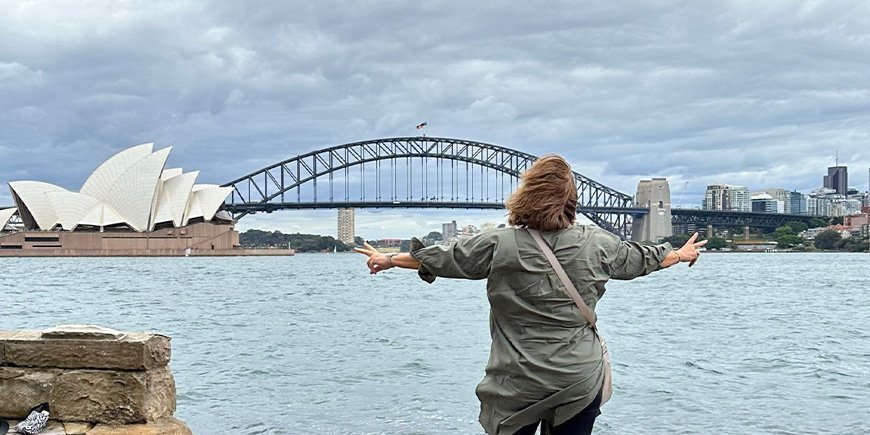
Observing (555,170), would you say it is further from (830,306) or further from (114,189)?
(114,189)

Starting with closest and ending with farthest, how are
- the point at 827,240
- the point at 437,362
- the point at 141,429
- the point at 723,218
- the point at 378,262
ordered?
1. the point at 378,262
2. the point at 141,429
3. the point at 437,362
4. the point at 723,218
5. the point at 827,240

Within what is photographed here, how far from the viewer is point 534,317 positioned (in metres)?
2.84

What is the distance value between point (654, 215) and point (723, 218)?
8403mm

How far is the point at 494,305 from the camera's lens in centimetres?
290

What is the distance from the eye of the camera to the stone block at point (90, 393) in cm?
394

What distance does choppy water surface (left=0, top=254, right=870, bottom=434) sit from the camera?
24.1ft

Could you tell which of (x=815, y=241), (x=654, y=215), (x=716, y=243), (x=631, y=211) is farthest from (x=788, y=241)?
(x=631, y=211)

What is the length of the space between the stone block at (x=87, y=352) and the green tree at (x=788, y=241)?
334 feet

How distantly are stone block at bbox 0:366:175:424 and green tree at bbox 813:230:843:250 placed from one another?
342 feet

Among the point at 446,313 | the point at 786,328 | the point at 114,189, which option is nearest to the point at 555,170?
the point at 786,328

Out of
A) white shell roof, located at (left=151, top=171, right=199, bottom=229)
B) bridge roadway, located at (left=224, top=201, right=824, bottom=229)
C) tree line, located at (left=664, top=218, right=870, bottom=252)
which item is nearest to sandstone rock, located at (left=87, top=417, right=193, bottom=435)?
bridge roadway, located at (left=224, top=201, right=824, bottom=229)

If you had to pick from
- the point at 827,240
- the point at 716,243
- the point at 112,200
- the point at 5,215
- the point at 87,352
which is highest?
the point at 112,200

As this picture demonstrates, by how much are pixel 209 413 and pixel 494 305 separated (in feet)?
17.0

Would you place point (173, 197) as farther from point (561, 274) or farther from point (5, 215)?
point (561, 274)
